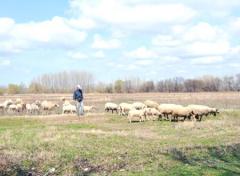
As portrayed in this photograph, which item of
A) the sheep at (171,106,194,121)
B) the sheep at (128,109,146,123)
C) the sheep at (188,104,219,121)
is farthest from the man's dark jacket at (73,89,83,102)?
the sheep at (188,104,219,121)

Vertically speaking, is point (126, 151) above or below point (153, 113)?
below

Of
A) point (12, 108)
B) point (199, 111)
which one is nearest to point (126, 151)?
point (199, 111)

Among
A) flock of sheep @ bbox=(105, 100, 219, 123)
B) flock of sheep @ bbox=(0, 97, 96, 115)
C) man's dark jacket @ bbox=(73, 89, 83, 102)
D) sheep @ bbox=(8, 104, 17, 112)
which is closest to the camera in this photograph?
flock of sheep @ bbox=(105, 100, 219, 123)

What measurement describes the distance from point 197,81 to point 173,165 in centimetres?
12682

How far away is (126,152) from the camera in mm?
19359

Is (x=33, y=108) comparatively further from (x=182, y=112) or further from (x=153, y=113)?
(x=182, y=112)

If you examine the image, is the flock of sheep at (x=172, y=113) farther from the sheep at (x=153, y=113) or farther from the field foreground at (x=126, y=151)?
the field foreground at (x=126, y=151)

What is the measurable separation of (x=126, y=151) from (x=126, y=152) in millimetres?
297

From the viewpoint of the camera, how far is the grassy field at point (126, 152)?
1611 cm

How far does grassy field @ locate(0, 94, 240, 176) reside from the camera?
52.9ft

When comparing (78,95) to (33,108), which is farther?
(33,108)

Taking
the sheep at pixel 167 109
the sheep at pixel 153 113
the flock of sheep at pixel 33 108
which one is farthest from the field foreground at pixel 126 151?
the flock of sheep at pixel 33 108

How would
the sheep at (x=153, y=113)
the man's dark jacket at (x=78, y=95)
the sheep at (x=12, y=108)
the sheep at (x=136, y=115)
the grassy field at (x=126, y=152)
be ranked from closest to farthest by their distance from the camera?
1. the grassy field at (x=126, y=152)
2. the sheep at (x=136, y=115)
3. the sheep at (x=153, y=113)
4. the man's dark jacket at (x=78, y=95)
5. the sheep at (x=12, y=108)

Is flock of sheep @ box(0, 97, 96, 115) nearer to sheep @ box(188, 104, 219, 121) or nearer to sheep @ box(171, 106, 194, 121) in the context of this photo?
sheep @ box(171, 106, 194, 121)
